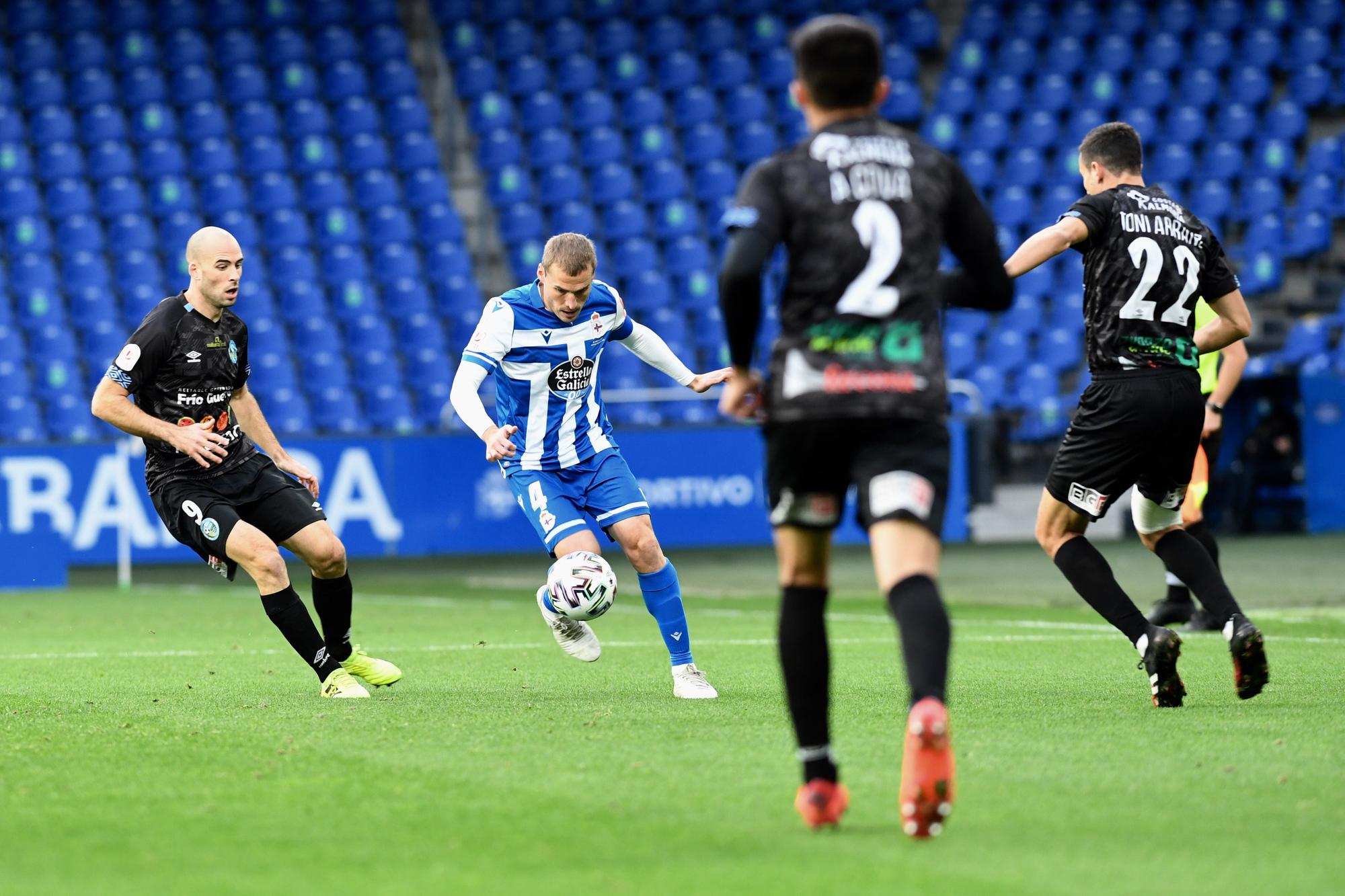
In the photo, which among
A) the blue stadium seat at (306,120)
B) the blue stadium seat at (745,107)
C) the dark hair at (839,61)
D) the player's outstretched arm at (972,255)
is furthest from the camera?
the blue stadium seat at (745,107)

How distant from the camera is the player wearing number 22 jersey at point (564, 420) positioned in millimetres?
7312

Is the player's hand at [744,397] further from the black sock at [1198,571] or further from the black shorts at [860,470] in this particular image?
the black sock at [1198,571]

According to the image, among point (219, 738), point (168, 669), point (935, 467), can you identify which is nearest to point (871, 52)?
point (935, 467)

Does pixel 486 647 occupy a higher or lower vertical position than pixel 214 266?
lower

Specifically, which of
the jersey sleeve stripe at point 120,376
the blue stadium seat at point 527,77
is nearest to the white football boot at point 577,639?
the jersey sleeve stripe at point 120,376

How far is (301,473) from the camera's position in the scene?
7.57m

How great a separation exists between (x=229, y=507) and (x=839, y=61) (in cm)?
393

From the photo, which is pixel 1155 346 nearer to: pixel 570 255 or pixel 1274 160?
pixel 570 255

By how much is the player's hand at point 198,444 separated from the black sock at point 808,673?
3.44 metres

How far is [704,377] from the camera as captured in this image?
7285 millimetres

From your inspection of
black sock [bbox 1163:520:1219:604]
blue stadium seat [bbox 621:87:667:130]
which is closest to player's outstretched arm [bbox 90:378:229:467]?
black sock [bbox 1163:520:1219:604]

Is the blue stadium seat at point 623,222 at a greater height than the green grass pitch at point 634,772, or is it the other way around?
the blue stadium seat at point 623,222

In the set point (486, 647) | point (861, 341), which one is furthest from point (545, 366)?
point (861, 341)

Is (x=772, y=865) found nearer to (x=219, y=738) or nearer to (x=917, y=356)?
(x=917, y=356)
